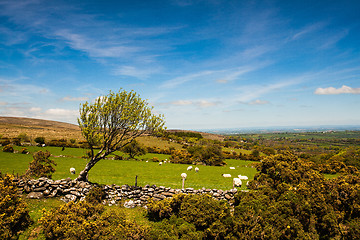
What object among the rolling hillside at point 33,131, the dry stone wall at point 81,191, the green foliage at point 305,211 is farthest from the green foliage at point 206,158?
the rolling hillside at point 33,131

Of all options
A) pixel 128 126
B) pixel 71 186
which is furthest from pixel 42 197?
pixel 128 126

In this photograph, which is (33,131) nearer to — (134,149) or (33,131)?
(33,131)

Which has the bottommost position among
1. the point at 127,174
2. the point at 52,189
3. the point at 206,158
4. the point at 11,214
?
the point at 206,158

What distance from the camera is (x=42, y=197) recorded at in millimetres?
18031

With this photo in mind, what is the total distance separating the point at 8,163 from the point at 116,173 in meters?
19.4

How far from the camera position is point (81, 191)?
1953 cm

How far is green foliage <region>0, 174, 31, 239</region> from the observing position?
38.7 ft

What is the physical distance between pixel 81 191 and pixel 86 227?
859cm

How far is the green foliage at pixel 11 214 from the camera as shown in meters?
11.8

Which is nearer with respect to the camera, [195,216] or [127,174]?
[195,216]

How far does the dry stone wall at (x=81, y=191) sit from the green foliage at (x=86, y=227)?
6.28m

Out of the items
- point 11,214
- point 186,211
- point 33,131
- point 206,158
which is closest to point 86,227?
point 11,214

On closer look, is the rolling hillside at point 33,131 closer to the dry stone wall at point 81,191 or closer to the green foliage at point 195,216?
the dry stone wall at point 81,191

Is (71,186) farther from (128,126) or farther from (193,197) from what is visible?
(193,197)
